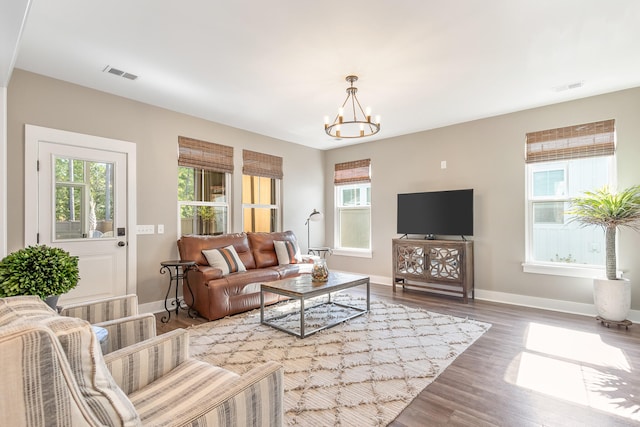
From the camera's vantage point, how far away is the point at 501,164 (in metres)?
4.64

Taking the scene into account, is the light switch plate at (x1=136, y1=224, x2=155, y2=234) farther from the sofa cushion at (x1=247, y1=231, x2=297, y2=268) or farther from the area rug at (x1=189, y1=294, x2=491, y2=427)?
the area rug at (x1=189, y1=294, x2=491, y2=427)

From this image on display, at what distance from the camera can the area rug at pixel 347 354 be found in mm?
2096

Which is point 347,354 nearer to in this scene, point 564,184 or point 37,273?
point 37,273

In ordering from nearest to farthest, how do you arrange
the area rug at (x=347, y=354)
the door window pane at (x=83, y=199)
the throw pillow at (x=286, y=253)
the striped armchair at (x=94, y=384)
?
1. the striped armchair at (x=94, y=384)
2. the area rug at (x=347, y=354)
3. the door window pane at (x=83, y=199)
4. the throw pillow at (x=286, y=253)

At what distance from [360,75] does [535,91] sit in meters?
2.19

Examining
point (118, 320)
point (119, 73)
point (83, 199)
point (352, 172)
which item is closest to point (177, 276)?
point (83, 199)

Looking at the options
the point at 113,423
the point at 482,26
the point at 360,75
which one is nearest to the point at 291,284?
the point at 360,75

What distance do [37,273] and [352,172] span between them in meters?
5.29

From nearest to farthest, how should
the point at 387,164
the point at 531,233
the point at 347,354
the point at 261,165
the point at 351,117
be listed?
the point at 347,354
the point at 531,233
the point at 351,117
the point at 261,165
the point at 387,164

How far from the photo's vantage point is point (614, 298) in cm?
349

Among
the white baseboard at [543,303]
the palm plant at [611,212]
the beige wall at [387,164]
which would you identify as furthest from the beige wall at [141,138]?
the palm plant at [611,212]

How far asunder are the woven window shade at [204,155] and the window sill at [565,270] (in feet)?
15.1

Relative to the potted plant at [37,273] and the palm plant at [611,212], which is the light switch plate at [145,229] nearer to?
the potted plant at [37,273]

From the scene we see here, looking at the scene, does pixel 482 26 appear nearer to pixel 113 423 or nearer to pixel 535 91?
pixel 535 91
